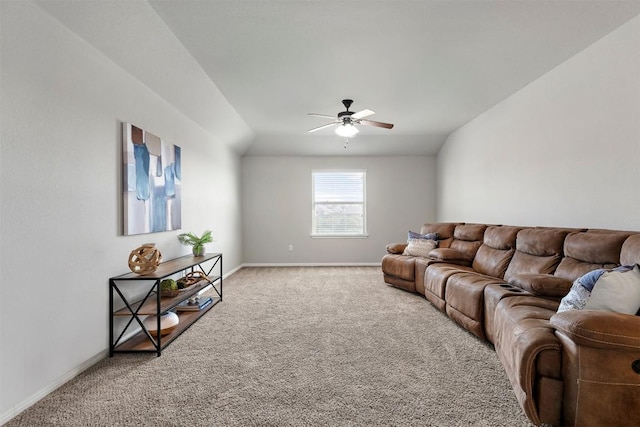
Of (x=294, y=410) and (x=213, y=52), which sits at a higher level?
(x=213, y=52)

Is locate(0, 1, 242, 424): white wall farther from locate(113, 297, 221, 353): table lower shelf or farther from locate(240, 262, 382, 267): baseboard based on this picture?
locate(240, 262, 382, 267): baseboard

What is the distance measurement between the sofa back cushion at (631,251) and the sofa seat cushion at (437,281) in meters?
1.63

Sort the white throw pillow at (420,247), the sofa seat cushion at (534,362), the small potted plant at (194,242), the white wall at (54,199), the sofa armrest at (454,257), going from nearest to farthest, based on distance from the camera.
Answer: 1. the sofa seat cushion at (534,362)
2. the white wall at (54,199)
3. the small potted plant at (194,242)
4. the sofa armrest at (454,257)
5. the white throw pillow at (420,247)

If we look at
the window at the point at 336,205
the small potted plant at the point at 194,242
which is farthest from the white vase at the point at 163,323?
the window at the point at 336,205

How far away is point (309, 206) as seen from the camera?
7.25 metres

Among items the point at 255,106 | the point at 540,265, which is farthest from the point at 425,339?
the point at 255,106

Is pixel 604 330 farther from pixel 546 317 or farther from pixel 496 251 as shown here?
pixel 496 251

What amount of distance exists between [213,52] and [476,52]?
8.19ft

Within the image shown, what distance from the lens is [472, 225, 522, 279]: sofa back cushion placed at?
3.76 m

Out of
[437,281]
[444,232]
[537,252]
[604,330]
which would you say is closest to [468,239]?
[444,232]

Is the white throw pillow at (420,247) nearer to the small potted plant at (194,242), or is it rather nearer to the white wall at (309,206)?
the white wall at (309,206)

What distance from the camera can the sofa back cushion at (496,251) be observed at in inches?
148

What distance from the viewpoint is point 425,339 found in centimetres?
303

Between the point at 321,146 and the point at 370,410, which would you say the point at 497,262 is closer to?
the point at 370,410
